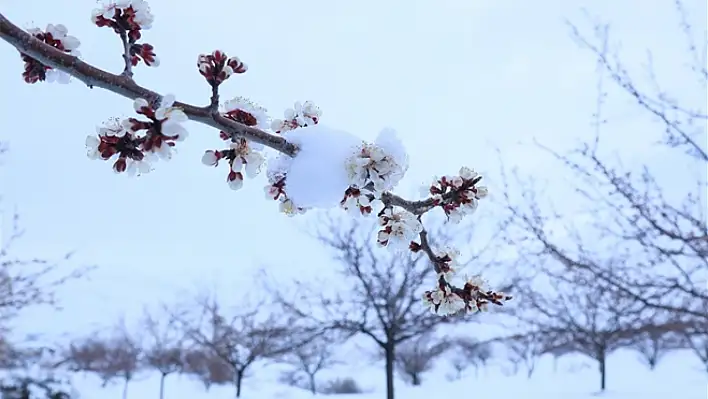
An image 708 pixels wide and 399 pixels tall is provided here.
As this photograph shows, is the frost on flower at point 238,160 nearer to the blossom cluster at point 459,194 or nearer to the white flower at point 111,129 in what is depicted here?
the white flower at point 111,129

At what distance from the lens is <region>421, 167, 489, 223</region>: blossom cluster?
141 cm

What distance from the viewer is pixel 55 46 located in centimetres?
118

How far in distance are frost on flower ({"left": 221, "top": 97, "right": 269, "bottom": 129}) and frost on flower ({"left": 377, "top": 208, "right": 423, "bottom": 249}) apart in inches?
13.9

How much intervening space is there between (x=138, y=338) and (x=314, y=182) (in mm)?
24767

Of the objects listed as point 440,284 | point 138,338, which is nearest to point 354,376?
point 138,338

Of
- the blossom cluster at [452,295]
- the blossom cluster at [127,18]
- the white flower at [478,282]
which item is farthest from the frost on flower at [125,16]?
the white flower at [478,282]

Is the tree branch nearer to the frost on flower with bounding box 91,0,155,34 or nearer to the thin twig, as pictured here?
the thin twig

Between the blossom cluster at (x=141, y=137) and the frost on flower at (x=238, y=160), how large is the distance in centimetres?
17

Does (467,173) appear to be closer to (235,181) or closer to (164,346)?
(235,181)

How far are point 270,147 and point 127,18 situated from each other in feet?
1.28

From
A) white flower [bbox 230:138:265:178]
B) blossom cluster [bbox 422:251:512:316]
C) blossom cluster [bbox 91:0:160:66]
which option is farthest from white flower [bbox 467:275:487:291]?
blossom cluster [bbox 91:0:160:66]

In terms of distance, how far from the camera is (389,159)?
1229mm

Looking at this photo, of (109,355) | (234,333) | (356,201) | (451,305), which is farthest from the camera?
(109,355)

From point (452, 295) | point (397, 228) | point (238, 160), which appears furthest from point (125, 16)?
point (452, 295)
